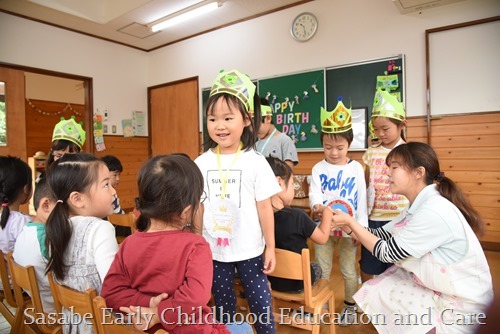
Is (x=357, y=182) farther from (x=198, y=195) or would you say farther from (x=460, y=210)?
(x=198, y=195)

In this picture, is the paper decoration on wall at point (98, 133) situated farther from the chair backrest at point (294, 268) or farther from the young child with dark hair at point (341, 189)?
the chair backrest at point (294, 268)

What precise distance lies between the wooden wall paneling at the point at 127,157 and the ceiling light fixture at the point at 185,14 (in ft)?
6.46

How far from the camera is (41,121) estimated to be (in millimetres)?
6031

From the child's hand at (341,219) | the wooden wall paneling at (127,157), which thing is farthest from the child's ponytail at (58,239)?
the wooden wall paneling at (127,157)

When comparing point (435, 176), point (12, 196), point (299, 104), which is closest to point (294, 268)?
point (435, 176)

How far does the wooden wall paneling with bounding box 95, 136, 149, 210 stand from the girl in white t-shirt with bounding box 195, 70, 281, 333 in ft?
14.5

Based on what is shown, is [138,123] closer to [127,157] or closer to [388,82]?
[127,157]

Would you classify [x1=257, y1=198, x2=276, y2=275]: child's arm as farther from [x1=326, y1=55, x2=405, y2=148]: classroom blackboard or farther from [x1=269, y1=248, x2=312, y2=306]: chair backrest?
[x1=326, y1=55, x2=405, y2=148]: classroom blackboard

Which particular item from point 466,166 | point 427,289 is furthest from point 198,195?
point 466,166

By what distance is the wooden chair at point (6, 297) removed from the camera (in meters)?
1.34

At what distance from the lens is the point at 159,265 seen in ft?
2.77

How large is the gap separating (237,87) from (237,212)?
0.53 m

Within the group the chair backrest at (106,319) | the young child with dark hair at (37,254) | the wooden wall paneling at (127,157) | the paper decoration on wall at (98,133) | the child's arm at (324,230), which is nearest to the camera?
the chair backrest at (106,319)

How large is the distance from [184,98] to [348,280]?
14.2 ft
